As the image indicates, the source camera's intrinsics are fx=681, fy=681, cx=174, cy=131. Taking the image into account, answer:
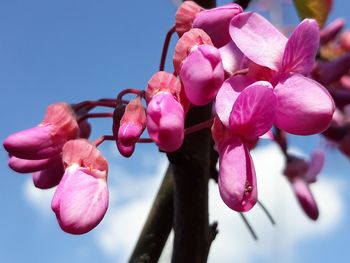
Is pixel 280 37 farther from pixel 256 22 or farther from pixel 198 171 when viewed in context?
pixel 198 171

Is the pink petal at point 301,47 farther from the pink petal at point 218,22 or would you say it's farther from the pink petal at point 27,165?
the pink petal at point 27,165

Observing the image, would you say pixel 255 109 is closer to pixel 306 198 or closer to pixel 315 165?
pixel 306 198

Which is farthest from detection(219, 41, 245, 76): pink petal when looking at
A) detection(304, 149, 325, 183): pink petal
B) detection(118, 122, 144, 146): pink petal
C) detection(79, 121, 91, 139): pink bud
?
detection(304, 149, 325, 183): pink petal

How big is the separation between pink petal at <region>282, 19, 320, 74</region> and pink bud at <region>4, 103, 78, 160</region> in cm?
23

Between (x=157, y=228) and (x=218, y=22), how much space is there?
1.00ft

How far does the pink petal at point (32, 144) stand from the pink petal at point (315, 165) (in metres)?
0.78

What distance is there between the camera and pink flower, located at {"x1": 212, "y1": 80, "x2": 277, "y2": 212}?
57 cm

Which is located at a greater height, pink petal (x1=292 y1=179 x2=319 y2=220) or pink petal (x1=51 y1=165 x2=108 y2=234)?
pink petal (x1=51 y1=165 x2=108 y2=234)

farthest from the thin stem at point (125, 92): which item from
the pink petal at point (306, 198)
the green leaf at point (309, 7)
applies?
the pink petal at point (306, 198)

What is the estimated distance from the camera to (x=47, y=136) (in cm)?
67

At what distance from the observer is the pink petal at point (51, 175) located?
0.69m

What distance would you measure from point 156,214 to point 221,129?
26 cm

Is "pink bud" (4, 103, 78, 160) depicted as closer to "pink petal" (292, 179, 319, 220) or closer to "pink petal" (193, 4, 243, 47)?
"pink petal" (193, 4, 243, 47)

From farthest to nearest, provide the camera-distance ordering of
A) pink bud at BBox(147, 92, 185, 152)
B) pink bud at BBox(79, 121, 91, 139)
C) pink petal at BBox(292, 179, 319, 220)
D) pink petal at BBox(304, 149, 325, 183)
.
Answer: pink petal at BBox(304, 149, 325, 183) → pink petal at BBox(292, 179, 319, 220) → pink bud at BBox(79, 121, 91, 139) → pink bud at BBox(147, 92, 185, 152)
